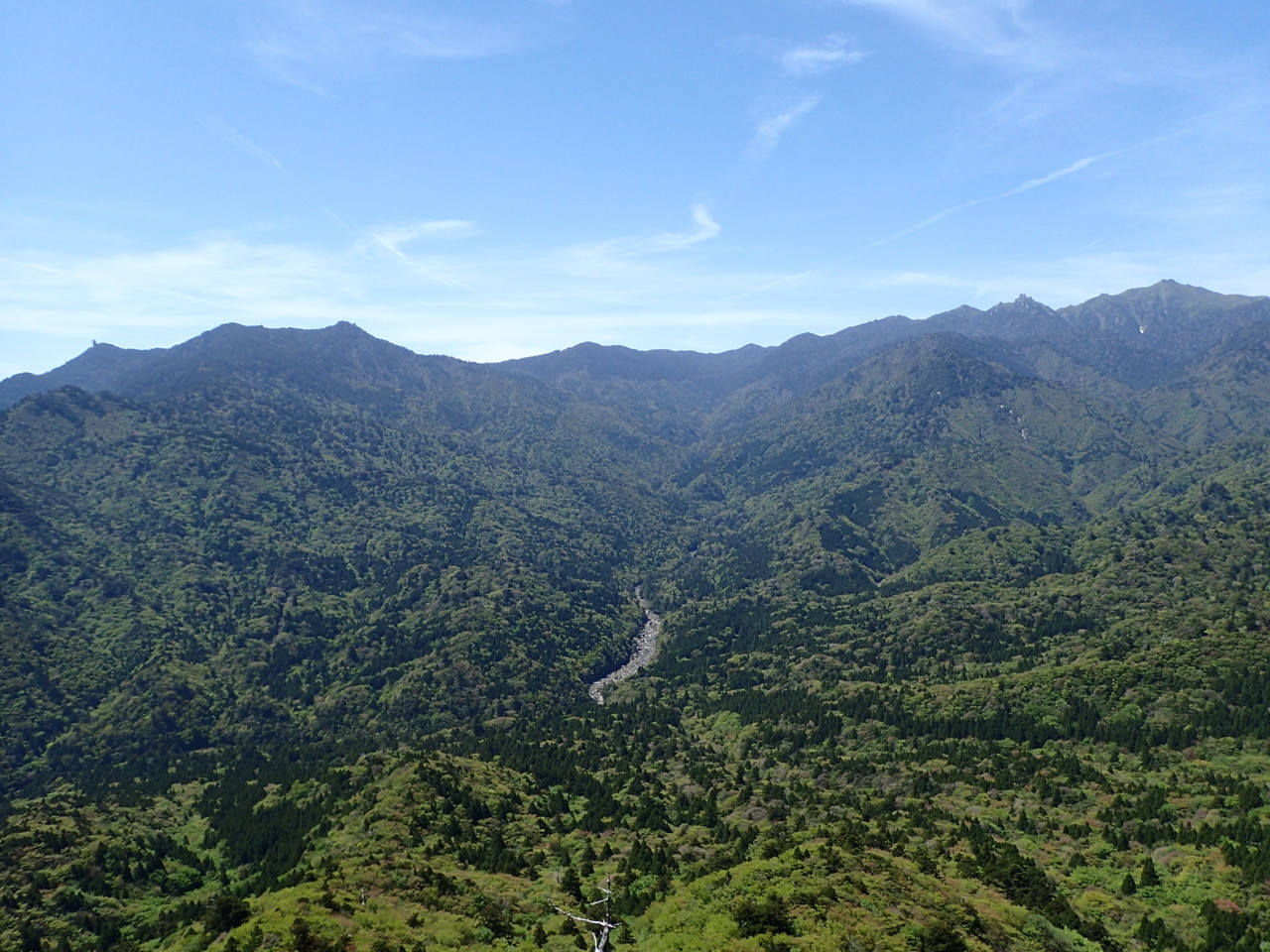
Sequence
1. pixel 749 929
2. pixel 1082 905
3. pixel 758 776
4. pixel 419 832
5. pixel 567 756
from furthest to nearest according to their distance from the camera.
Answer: pixel 567 756
pixel 758 776
pixel 419 832
pixel 1082 905
pixel 749 929

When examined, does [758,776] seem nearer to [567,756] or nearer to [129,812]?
[567,756]

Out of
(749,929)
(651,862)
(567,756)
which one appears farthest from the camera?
(567,756)

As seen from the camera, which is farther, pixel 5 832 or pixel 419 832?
pixel 5 832

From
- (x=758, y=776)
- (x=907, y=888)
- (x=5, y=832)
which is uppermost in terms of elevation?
(x=907, y=888)

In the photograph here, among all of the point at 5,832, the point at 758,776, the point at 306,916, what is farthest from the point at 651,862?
the point at 5,832

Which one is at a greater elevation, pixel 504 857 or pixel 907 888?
pixel 907 888

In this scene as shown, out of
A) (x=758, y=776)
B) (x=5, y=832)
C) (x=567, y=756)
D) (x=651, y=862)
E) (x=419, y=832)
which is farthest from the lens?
(x=567, y=756)

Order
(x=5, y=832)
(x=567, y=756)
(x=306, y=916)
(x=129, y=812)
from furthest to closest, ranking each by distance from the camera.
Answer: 1. (x=567, y=756)
2. (x=129, y=812)
3. (x=5, y=832)
4. (x=306, y=916)

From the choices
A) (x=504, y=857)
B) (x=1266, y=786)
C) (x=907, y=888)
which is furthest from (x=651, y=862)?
(x=1266, y=786)

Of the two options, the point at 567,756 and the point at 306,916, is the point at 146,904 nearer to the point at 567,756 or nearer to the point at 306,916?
the point at 306,916
